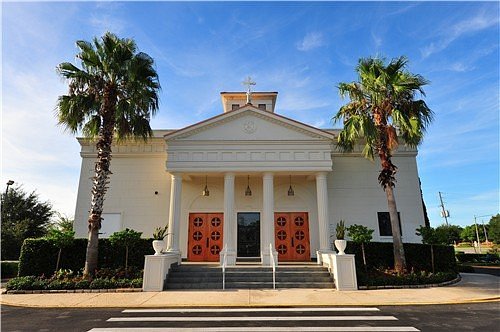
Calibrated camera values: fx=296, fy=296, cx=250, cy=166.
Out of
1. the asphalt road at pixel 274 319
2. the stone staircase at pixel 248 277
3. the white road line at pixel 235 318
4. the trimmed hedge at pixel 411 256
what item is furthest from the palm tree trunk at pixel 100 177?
the trimmed hedge at pixel 411 256

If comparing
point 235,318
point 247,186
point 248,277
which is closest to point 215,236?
point 247,186

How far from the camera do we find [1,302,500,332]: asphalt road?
6.28m

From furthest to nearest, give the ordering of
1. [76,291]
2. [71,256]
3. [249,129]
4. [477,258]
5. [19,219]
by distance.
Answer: [477,258]
[19,219]
[249,129]
[71,256]
[76,291]

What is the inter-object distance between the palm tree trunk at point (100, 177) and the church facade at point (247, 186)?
289 centimetres

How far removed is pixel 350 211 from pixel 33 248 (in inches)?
593

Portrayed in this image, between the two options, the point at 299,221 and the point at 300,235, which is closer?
the point at 300,235

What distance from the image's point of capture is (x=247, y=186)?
54.9 ft

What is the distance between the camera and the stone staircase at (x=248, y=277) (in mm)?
11016

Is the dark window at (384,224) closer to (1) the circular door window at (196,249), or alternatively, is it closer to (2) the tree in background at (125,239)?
(1) the circular door window at (196,249)

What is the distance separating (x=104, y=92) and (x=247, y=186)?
849cm

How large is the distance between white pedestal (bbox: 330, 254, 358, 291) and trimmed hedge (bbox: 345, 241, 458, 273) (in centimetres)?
190

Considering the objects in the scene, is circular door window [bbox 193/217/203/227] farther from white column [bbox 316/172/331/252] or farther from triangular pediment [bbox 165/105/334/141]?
white column [bbox 316/172/331/252]

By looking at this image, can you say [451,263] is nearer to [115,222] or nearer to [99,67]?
[115,222]

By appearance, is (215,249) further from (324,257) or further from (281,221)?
(324,257)
